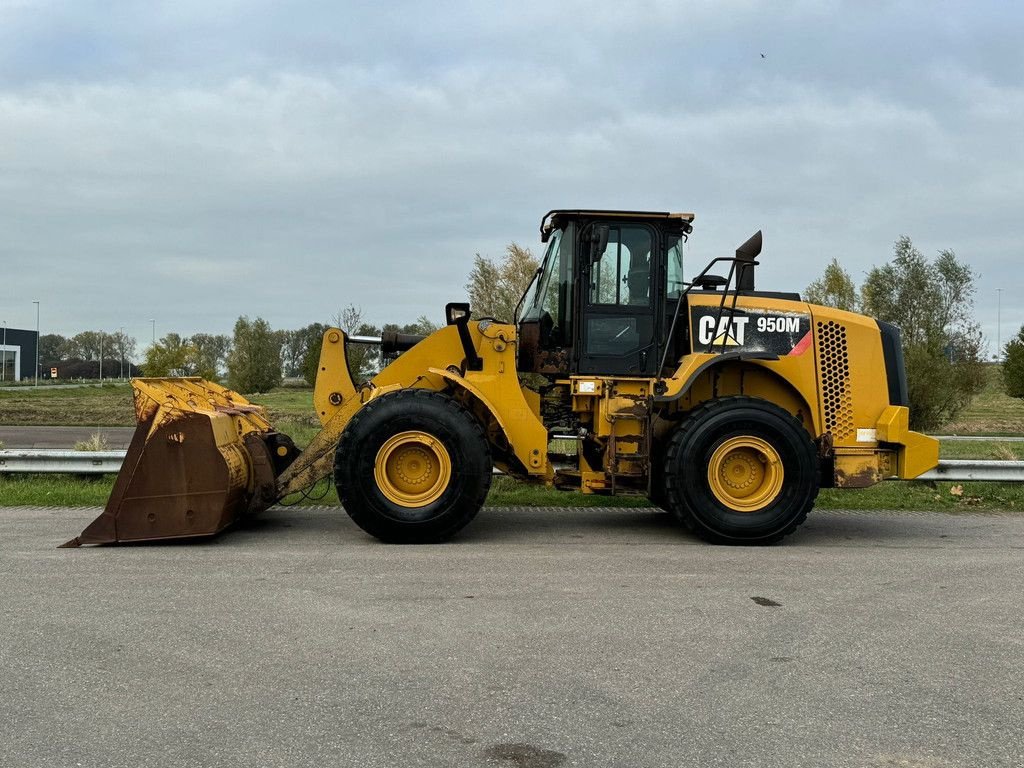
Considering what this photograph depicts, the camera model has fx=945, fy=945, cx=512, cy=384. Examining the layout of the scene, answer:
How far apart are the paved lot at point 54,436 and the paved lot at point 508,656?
460 inches

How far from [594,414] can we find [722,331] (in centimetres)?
139

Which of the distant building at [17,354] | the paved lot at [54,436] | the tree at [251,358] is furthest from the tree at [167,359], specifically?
the distant building at [17,354]

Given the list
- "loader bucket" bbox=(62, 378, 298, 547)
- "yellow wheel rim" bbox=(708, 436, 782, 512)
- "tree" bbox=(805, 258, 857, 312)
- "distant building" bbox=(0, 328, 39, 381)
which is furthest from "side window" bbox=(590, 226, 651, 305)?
"distant building" bbox=(0, 328, 39, 381)

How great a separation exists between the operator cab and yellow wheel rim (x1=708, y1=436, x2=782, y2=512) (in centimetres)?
106

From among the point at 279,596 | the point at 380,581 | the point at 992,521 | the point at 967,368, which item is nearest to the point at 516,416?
the point at 380,581

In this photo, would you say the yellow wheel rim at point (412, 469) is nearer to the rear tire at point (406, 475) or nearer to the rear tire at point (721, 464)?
the rear tire at point (406, 475)

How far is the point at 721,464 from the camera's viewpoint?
324 inches

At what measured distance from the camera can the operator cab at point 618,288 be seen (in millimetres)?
8695

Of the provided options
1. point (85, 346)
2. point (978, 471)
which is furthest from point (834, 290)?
point (85, 346)

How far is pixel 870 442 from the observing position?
8586 millimetres

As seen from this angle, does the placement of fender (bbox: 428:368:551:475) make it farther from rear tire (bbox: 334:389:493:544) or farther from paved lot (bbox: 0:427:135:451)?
paved lot (bbox: 0:427:135:451)

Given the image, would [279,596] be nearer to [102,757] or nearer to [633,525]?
[102,757]

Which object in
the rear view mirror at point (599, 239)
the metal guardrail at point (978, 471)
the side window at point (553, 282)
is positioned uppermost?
the rear view mirror at point (599, 239)

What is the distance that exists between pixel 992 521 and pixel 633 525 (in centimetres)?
375
